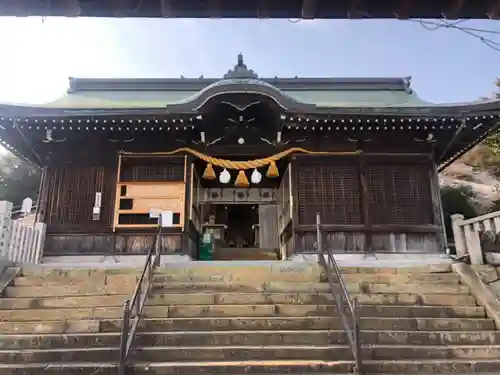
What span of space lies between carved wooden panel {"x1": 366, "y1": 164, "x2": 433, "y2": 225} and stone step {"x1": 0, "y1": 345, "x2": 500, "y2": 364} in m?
5.74

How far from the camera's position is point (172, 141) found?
39.3 ft

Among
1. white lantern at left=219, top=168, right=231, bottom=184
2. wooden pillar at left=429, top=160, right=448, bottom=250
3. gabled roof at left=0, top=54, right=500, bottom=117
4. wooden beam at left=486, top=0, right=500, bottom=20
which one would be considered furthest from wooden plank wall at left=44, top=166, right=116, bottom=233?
wooden beam at left=486, top=0, right=500, bottom=20

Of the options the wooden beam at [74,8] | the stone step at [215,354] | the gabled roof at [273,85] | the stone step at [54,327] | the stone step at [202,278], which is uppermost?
the gabled roof at [273,85]

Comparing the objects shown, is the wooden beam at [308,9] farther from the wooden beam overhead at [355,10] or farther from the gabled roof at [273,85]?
Result: the gabled roof at [273,85]

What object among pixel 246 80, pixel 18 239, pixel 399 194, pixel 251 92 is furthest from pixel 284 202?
pixel 18 239

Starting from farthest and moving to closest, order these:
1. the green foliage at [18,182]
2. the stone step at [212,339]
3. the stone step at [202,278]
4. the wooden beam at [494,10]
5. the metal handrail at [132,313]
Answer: the green foliage at [18,182] < the stone step at [202,278] < the stone step at [212,339] < the metal handrail at [132,313] < the wooden beam at [494,10]

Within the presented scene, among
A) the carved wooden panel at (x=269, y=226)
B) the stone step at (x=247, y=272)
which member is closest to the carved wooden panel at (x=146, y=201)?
the stone step at (x=247, y=272)

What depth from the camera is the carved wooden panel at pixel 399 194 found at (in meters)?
11.5

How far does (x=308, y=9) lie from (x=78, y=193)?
406 inches

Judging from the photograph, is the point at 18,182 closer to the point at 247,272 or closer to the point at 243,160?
the point at 243,160

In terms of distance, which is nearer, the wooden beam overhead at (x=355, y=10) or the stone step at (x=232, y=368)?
the wooden beam overhead at (x=355, y=10)

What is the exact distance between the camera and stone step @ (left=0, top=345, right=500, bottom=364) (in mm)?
5984

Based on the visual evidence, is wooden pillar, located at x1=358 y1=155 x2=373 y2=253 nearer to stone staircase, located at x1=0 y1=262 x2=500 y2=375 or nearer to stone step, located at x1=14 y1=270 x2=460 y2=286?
stone staircase, located at x1=0 y1=262 x2=500 y2=375

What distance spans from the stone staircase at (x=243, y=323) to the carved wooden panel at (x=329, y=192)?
2.89 metres
